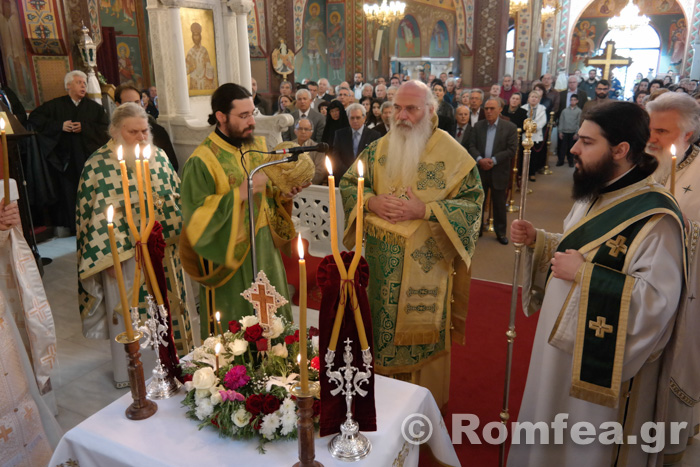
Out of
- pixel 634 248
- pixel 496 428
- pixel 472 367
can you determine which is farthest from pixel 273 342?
pixel 472 367

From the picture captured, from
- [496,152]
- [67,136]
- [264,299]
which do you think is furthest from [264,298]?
[67,136]

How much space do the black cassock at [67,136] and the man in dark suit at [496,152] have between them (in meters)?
Answer: 4.53

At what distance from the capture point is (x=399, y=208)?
2680 mm

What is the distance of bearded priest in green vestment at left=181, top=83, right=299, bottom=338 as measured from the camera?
2.53m

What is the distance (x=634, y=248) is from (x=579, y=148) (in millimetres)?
436

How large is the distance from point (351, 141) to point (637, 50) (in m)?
28.3

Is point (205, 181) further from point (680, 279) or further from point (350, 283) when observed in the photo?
point (680, 279)

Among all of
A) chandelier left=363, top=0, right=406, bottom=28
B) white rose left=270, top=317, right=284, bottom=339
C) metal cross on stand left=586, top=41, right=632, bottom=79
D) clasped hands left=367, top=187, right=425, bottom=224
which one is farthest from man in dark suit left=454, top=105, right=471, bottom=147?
metal cross on stand left=586, top=41, right=632, bottom=79

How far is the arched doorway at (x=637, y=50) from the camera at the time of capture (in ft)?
89.0

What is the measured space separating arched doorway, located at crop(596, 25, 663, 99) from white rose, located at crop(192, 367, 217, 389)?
29693 millimetres

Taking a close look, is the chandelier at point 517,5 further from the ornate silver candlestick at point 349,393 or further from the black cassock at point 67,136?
the ornate silver candlestick at point 349,393

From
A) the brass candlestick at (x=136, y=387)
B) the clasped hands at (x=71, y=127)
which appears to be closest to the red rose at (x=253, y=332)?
the brass candlestick at (x=136, y=387)

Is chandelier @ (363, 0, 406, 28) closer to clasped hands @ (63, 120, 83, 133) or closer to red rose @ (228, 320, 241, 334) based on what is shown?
clasped hands @ (63, 120, 83, 133)

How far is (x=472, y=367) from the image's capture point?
3.62m
